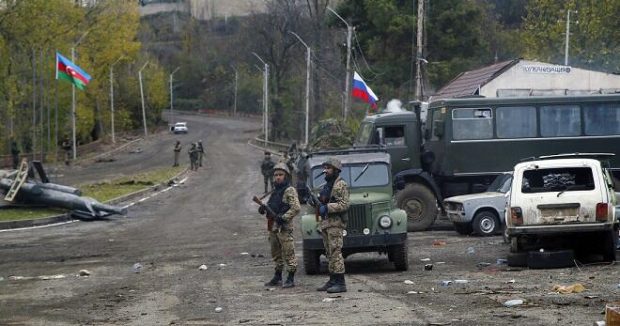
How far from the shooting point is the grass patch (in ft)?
100

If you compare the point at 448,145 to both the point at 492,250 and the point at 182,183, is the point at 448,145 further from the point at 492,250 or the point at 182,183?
the point at 182,183

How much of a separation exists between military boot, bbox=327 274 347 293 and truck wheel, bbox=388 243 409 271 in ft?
8.72

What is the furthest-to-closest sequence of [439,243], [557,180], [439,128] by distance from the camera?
[439,128], [439,243], [557,180]

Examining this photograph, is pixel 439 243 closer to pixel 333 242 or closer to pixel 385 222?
pixel 385 222

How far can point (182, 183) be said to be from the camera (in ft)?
164

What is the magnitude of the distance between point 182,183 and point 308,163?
104 feet

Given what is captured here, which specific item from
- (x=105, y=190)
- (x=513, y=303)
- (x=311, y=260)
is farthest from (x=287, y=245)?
(x=105, y=190)

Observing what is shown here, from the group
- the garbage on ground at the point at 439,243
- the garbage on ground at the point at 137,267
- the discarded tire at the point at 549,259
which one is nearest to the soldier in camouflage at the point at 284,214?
the garbage on ground at the point at 137,267

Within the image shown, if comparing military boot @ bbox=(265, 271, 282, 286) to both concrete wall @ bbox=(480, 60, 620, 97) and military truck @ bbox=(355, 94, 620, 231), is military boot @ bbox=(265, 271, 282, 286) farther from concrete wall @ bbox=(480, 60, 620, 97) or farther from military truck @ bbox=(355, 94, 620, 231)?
concrete wall @ bbox=(480, 60, 620, 97)

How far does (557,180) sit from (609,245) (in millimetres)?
1375

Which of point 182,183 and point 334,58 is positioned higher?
point 334,58

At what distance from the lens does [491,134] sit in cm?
2692

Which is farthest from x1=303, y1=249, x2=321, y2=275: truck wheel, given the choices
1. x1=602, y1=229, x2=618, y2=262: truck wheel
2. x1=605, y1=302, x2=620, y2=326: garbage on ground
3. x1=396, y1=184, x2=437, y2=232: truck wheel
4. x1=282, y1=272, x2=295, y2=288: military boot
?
x1=396, y1=184, x2=437, y2=232: truck wheel

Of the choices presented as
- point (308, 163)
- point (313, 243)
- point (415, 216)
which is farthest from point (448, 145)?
point (313, 243)
